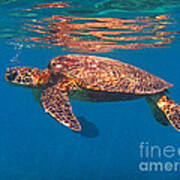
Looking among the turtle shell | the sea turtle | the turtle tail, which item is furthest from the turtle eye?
the turtle tail

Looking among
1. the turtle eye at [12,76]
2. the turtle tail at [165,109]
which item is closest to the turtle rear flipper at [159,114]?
the turtle tail at [165,109]

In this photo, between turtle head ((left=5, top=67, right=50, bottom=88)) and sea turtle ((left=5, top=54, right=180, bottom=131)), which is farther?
turtle head ((left=5, top=67, right=50, bottom=88))

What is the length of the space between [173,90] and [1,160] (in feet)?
231

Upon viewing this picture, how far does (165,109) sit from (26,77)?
4661 mm

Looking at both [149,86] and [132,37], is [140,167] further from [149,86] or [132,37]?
[149,86]

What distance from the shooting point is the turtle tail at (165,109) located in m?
7.91

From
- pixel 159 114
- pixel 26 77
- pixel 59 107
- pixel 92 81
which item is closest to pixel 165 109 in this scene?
pixel 159 114

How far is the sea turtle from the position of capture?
743 cm

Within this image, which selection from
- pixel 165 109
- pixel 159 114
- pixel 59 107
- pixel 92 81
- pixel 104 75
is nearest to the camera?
pixel 59 107

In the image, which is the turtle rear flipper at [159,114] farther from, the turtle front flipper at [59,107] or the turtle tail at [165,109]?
the turtle front flipper at [59,107]

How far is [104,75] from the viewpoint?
7.76 metres

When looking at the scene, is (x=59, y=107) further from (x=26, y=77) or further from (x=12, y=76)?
(x=12, y=76)

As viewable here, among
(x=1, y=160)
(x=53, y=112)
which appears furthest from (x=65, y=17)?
(x=1, y=160)

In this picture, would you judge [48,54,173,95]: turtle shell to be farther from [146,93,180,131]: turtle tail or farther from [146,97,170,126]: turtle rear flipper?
[146,97,170,126]: turtle rear flipper
